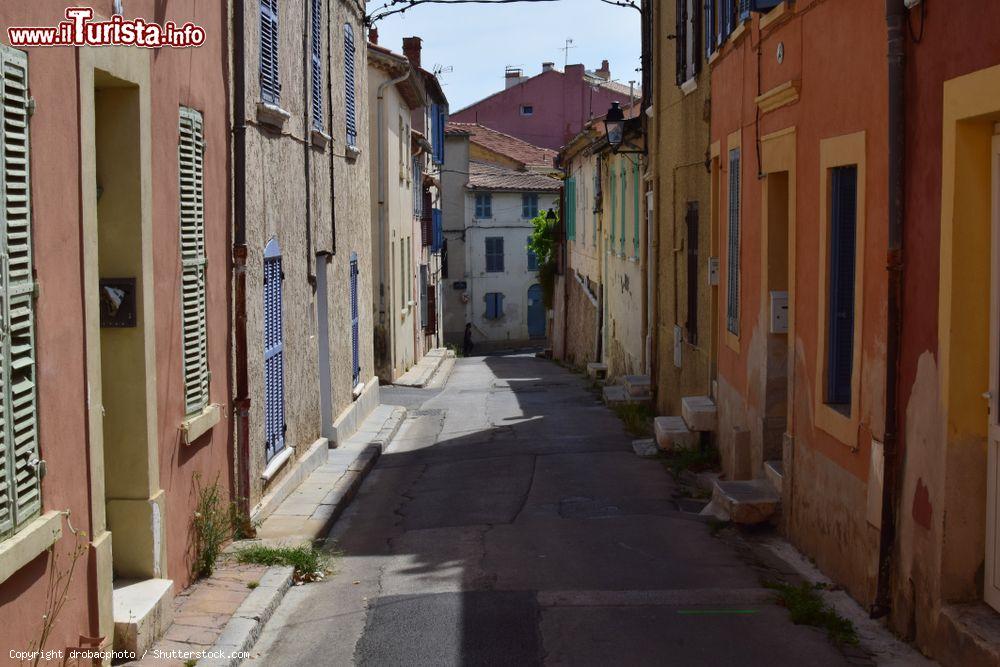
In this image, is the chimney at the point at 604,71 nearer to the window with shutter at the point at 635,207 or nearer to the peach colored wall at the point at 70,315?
the window with shutter at the point at 635,207

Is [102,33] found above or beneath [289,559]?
above

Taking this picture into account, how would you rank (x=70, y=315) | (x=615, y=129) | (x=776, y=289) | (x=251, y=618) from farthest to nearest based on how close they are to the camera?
(x=615, y=129), (x=776, y=289), (x=251, y=618), (x=70, y=315)

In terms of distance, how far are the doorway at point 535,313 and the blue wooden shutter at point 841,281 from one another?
40645 millimetres

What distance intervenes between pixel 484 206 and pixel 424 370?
20.1m

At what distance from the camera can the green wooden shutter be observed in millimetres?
7535

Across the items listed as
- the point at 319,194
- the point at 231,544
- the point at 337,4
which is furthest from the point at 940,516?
the point at 337,4

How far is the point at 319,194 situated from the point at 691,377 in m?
4.55

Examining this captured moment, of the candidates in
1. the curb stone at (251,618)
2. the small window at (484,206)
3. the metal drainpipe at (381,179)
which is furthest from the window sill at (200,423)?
the small window at (484,206)

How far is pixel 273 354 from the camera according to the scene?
1033cm

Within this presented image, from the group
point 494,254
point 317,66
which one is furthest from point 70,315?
point 494,254

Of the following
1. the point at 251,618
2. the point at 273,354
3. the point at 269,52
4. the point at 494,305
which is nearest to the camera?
the point at 251,618

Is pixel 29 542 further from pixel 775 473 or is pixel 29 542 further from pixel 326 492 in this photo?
pixel 326 492

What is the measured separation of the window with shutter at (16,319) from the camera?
15.0 feet

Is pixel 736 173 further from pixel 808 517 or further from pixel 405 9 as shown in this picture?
pixel 405 9
